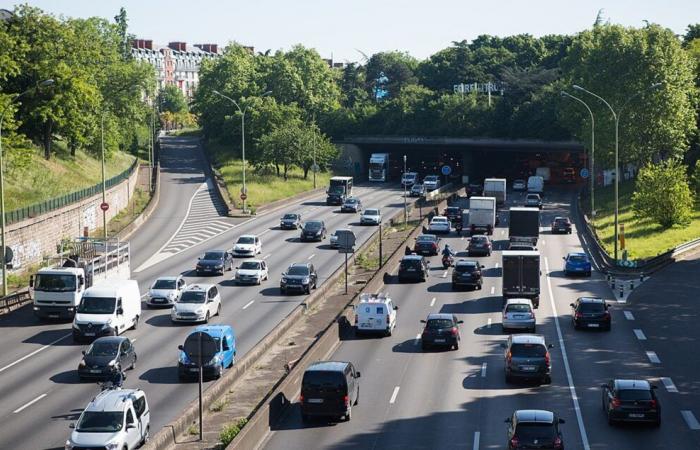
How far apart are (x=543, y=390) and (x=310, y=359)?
8092 millimetres

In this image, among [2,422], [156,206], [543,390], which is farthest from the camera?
[156,206]

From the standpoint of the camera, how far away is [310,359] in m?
37.4

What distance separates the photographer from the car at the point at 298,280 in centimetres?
5556

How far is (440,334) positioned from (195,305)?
11.6 meters

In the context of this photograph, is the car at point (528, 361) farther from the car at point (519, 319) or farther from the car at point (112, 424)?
the car at point (112, 424)

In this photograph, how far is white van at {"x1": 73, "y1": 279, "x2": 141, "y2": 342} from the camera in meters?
43.0

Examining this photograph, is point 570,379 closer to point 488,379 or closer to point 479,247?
point 488,379

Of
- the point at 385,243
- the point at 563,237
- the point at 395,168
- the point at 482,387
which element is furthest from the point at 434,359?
the point at 395,168

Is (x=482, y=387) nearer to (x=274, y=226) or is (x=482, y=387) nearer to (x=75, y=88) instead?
(x=274, y=226)

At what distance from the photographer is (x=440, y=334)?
42156 mm

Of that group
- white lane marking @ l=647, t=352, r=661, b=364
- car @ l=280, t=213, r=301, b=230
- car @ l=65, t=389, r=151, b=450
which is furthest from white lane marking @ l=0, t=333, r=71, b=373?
car @ l=280, t=213, r=301, b=230

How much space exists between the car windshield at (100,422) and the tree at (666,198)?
59.6m

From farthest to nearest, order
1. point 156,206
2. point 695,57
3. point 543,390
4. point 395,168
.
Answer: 1. point 395,168
2. point 695,57
3. point 156,206
4. point 543,390

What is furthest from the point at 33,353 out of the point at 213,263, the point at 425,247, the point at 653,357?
the point at 425,247
